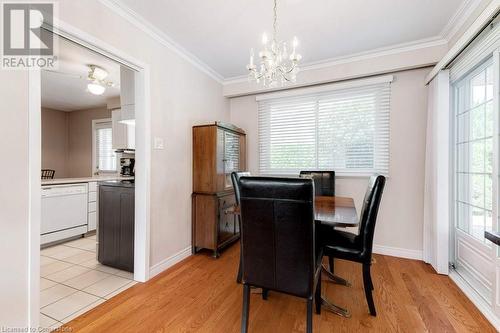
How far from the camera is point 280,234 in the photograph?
1251 mm

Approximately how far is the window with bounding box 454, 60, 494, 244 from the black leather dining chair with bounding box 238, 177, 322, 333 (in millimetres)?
1697

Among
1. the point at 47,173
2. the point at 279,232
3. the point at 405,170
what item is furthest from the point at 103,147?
the point at 405,170

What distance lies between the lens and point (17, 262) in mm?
1333

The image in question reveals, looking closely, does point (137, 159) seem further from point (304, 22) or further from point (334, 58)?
point (334, 58)

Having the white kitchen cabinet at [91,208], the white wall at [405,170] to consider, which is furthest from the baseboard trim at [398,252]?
the white kitchen cabinet at [91,208]

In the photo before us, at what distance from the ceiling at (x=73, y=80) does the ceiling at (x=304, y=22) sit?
805mm

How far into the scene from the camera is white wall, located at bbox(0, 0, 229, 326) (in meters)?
1.30

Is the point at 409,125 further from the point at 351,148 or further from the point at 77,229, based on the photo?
the point at 77,229

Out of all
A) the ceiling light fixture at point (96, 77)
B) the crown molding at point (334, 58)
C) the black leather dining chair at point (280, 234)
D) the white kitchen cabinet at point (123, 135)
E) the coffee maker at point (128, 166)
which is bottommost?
the black leather dining chair at point (280, 234)

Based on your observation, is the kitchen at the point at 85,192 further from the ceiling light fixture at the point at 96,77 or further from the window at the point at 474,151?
the window at the point at 474,151

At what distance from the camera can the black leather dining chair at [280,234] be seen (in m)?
1.18

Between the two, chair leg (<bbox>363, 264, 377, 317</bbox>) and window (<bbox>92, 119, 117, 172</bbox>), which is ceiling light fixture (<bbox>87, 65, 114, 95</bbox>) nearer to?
window (<bbox>92, 119, 117, 172</bbox>)

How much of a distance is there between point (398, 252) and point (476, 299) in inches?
38.2

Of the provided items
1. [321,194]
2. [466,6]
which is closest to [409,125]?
A: [466,6]
